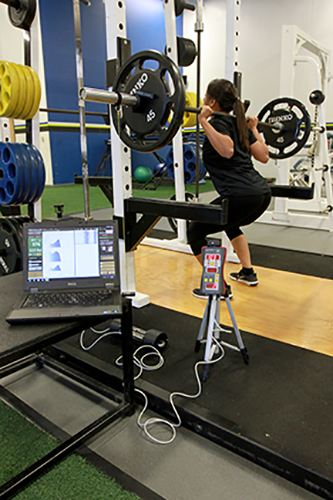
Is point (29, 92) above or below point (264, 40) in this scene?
below

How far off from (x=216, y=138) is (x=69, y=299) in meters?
1.24

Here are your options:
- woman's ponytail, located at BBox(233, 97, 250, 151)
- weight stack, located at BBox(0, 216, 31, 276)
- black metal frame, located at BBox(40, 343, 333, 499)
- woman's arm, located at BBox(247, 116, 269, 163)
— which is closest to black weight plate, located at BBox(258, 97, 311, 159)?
woman's arm, located at BBox(247, 116, 269, 163)

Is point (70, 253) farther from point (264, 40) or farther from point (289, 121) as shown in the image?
point (264, 40)

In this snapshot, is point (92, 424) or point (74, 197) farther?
point (74, 197)

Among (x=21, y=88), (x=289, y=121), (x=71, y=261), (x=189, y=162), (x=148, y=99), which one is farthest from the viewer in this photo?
(x=189, y=162)

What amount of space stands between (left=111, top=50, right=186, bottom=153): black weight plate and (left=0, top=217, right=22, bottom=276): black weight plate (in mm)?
952

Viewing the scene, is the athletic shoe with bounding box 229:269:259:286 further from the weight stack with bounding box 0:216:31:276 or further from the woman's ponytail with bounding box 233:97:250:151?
the weight stack with bounding box 0:216:31:276

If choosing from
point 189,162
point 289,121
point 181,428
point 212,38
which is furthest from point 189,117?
point 212,38

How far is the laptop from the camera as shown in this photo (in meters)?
1.30

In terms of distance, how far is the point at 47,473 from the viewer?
122 cm

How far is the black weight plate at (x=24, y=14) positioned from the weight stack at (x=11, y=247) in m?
1.31

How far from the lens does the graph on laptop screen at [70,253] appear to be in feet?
4.32

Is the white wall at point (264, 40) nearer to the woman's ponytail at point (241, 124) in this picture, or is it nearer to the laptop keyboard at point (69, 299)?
the woman's ponytail at point (241, 124)

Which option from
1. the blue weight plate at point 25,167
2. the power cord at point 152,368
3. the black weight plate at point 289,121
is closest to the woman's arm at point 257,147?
the black weight plate at point 289,121
